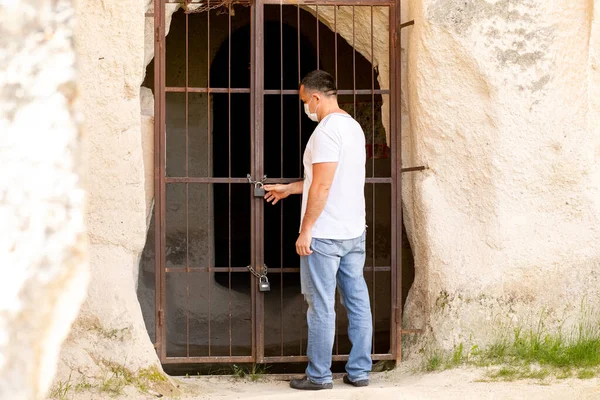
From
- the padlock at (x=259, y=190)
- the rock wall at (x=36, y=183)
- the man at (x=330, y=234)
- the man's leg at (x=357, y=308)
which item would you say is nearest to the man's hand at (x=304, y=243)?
the man at (x=330, y=234)

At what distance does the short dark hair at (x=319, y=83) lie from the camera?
4.93 metres

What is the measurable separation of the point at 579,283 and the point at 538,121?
3.26 ft

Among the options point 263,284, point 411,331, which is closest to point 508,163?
point 411,331

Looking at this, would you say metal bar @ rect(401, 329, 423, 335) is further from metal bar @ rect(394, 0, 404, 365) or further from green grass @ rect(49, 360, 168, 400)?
green grass @ rect(49, 360, 168, 400)

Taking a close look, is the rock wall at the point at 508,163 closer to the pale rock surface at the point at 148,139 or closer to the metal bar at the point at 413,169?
the metal bar at the point at 413,169

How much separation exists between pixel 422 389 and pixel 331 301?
26.4 inches

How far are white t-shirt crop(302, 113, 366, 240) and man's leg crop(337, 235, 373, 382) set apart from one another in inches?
6.2

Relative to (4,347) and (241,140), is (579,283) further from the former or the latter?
(241,140)

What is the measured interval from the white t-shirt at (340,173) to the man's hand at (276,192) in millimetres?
268

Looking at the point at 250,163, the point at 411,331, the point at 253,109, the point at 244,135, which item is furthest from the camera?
the point at 244,135

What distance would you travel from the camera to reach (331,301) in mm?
4852

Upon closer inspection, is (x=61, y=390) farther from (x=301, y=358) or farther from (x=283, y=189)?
(x=283, y=189)

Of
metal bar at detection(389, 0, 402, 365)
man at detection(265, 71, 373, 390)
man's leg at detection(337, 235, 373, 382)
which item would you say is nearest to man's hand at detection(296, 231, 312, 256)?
man at detection(265, 71, 373, 390)

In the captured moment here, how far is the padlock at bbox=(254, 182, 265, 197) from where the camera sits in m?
5.30
